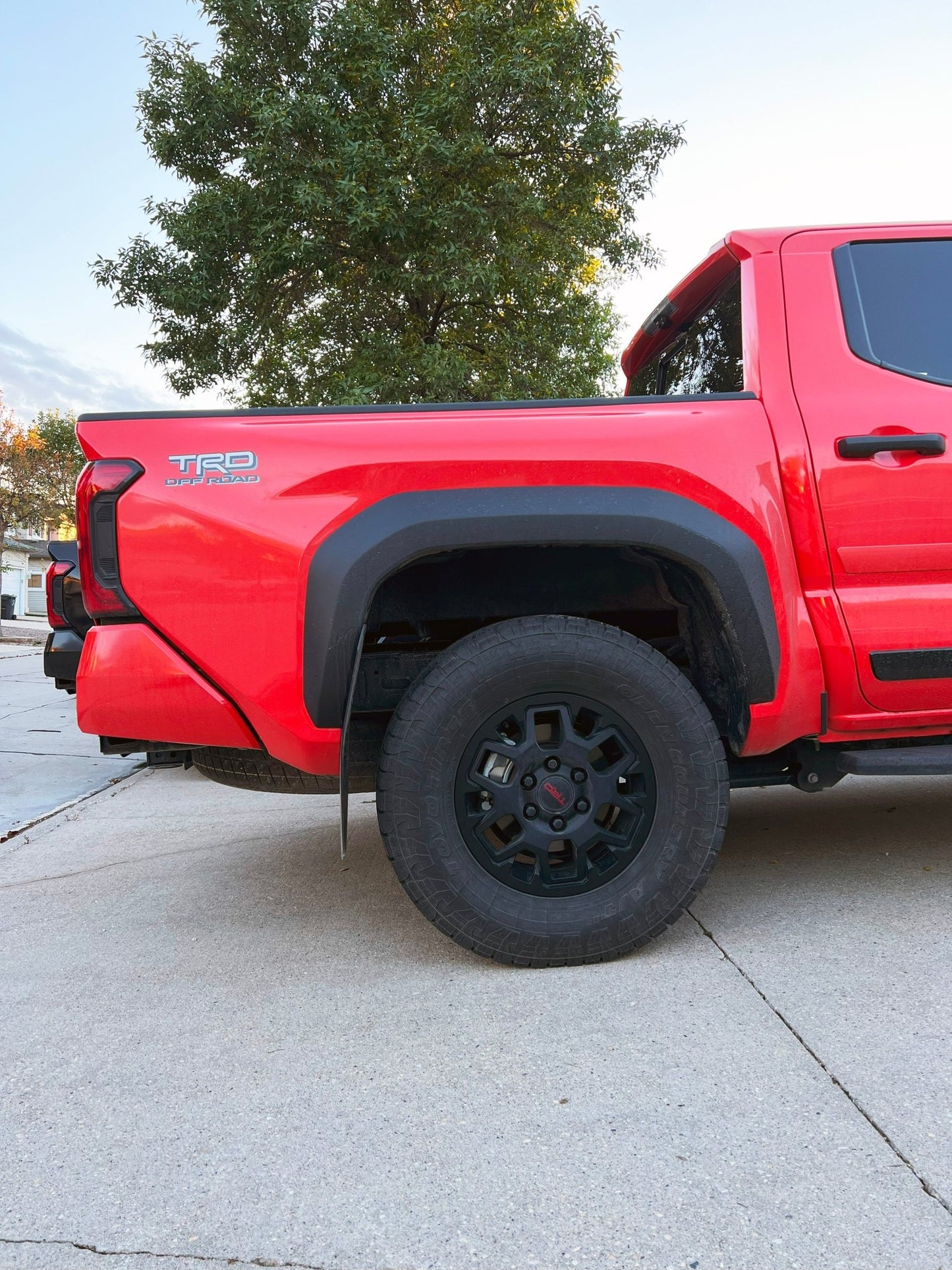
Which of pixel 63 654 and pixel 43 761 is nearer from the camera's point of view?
pixel 63 654

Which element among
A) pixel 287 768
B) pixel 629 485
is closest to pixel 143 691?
pixel 287 768

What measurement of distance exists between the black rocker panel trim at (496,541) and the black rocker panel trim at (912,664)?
0.34 m

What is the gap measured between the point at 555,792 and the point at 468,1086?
755 millimetres

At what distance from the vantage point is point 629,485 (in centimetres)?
235

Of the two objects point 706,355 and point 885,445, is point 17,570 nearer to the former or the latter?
point 706,355

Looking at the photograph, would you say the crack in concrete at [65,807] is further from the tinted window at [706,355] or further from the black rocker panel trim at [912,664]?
the black rocker panel trim at [912,664]

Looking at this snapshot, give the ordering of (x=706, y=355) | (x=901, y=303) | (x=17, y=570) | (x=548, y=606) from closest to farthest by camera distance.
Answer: (x=901, y=303), (x=548, y=606), (x=706, y=355), (x=17, y=570)

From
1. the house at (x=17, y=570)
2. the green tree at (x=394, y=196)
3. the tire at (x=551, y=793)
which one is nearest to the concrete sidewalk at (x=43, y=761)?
the tire at (x=551, y=793)

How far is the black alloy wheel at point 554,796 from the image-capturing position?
2.32 metres

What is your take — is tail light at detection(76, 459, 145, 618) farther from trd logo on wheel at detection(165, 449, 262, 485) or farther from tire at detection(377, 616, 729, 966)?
tire at detection(377, 616, 729, 966)

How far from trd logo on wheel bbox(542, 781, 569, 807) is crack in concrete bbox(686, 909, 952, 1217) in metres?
0.62

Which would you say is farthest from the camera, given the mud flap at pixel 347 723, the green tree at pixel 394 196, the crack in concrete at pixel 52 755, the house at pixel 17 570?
the house at pixel 17 570

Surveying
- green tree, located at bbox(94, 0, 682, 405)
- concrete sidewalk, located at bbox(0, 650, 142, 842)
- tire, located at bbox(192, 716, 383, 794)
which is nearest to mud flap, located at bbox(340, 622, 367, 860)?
tire, located at bbox(192, 716, 383, 794)

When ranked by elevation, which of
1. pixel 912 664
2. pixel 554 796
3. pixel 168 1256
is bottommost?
pixel 168 1256
